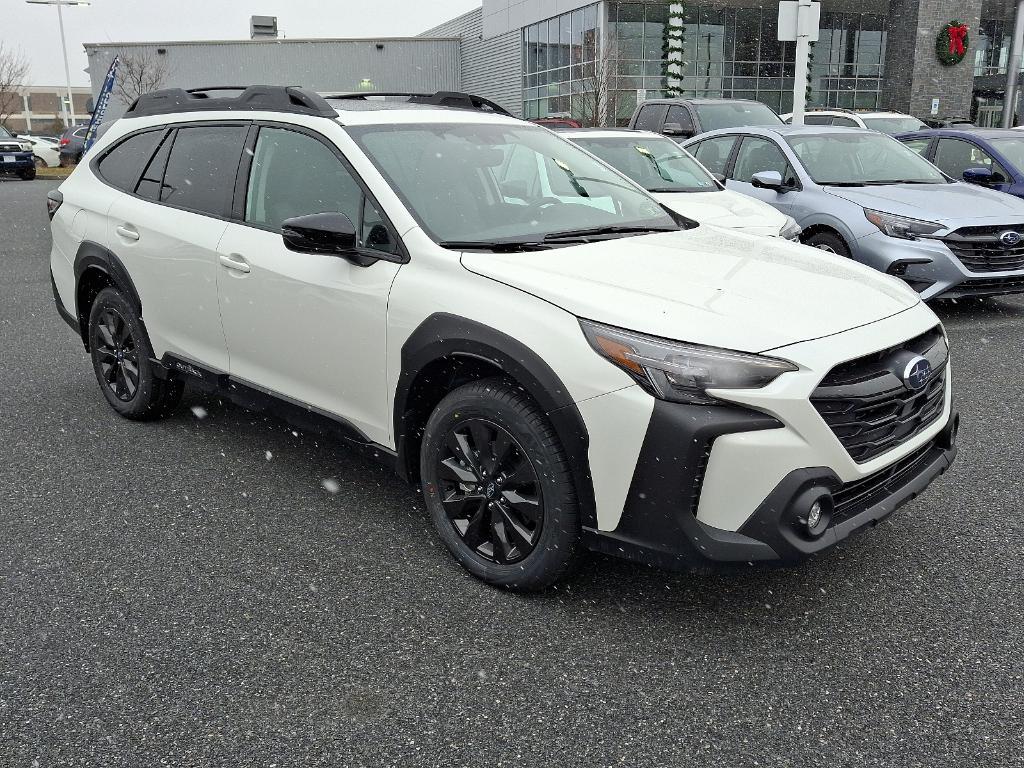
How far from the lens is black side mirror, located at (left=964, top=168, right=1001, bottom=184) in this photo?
944 cm

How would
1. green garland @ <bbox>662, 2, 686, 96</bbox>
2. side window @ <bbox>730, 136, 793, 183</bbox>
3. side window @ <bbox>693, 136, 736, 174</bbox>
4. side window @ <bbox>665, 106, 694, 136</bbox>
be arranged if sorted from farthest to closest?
green garland @ <bbox>662, 2, 686, 96</bbox>, side window @ <bbox>665, 106, 694, 136</bbox>, side window @ <bbox>693, 136, 736, 174</bbox>, side window @ <bbox>730, 136, 793, 183</bbox>

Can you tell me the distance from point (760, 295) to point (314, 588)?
1.87m

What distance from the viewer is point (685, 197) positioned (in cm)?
816

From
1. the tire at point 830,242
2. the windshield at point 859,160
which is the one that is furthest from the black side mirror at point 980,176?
the tire at point 830,242

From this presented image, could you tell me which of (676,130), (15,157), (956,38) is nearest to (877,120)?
(676,130)

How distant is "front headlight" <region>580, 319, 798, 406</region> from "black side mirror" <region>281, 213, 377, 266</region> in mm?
1240

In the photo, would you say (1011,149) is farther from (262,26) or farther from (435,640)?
(262,26)

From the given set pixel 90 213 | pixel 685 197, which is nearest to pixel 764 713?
pixel 90 213

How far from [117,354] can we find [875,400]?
4.01m

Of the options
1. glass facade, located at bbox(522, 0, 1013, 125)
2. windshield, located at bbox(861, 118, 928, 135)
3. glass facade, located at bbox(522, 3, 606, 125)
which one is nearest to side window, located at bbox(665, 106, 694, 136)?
windshield, located at bbox(861, 118, 928, 135)

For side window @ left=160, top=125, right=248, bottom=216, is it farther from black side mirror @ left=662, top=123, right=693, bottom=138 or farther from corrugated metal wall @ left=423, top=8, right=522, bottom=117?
corrugated metal wall @ left=423, top=8, right=522, bottom=117

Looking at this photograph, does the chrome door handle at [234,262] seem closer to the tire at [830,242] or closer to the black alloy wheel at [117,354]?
the black alloy wheel at [117,354]

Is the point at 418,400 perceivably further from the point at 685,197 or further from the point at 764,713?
the point at 685,197

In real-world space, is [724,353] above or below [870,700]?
above
